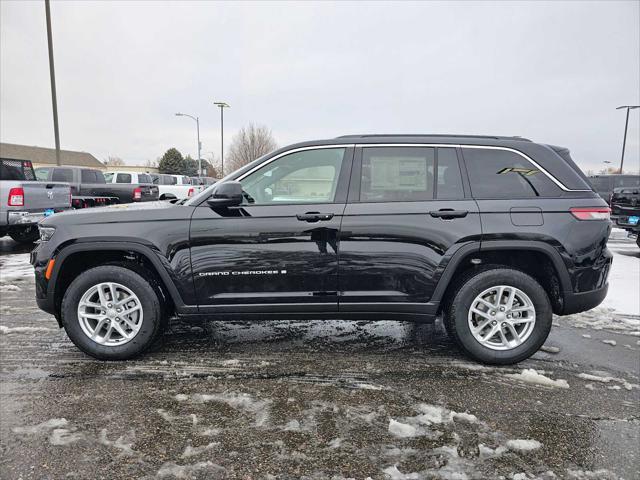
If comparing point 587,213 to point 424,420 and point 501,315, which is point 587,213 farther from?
point 424,420

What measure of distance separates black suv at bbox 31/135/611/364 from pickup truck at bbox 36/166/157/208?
37.5 ft

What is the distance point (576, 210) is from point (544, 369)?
1.34 m

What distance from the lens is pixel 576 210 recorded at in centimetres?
339

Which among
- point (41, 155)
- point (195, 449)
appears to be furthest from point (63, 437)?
point (41, 155)

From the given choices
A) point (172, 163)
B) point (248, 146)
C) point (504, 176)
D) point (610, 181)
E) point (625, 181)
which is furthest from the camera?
point (172, 163)

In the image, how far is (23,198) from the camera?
339 inches

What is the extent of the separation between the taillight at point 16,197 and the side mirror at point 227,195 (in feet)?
24.2

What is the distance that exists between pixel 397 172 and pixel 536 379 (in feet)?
6.51

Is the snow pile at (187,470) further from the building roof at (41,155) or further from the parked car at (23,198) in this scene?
the building roof at (41,155)

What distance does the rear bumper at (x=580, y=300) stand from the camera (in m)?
3.43

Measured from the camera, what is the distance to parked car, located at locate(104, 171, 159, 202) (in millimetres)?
15922

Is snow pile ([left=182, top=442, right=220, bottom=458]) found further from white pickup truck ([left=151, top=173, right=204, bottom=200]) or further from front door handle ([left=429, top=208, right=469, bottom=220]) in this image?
white pickup truck ([left=151, top=173, right=204, bottom=200])

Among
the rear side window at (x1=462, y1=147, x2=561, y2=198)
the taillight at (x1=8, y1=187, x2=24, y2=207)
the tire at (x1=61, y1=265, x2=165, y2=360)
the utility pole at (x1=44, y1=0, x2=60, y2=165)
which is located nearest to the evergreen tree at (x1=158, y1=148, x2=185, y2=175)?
the utility pole at (x1=44, y1=0, x2=60, y2=165)

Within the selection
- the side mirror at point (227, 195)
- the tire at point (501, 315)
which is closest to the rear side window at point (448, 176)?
the tire at point (501, 315)
